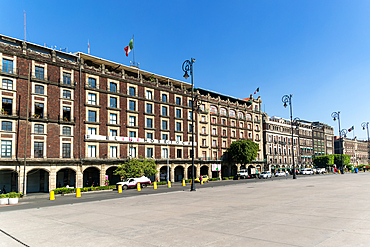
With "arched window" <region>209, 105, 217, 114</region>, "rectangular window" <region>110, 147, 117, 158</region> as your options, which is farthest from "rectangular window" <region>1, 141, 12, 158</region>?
"arched window" <region>209, 105, 217, 114</region>

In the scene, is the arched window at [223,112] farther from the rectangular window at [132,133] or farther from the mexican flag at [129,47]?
the mexican flag at [129,47]

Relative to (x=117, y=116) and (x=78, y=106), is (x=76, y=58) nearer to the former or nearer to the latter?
(x=78, y=106)

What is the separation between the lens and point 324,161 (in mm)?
108250

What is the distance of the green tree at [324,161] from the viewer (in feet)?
351

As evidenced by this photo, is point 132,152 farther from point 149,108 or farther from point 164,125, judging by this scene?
point 164,125

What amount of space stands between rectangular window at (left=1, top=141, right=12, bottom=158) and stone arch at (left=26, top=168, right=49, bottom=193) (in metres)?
4.37

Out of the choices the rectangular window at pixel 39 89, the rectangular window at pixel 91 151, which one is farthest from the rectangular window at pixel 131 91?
the rectangular window at pixel 39 89

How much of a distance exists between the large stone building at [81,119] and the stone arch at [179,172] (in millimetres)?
45

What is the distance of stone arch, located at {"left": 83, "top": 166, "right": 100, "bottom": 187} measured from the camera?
50500 millimetres

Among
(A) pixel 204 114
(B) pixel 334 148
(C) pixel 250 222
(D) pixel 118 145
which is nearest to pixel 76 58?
(D) pixel 118 145

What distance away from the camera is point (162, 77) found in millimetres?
66312

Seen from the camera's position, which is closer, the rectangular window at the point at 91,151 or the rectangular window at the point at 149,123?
the rectangular window at the point at 91,151

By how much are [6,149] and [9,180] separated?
5059 mm

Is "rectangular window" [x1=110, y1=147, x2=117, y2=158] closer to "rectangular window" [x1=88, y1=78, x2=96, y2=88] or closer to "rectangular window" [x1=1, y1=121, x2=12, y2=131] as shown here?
"rectangular window" [x1=88, y1=78, x2=96, y2=88]
